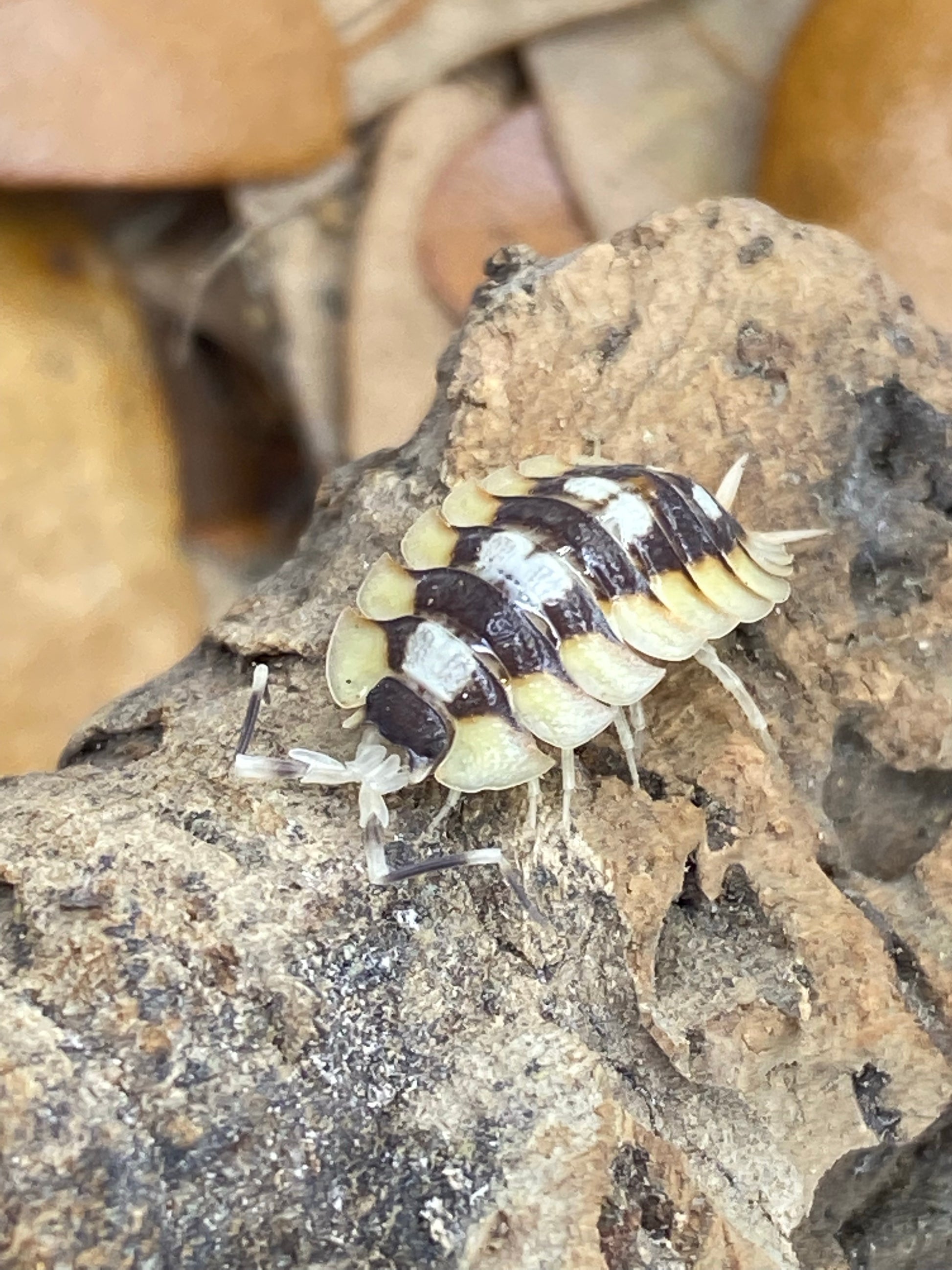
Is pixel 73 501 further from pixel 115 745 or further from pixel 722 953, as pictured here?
pixel 722 953

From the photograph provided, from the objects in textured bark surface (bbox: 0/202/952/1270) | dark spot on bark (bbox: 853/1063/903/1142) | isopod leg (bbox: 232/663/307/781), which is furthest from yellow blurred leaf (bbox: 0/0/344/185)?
dark spot on bark (bbox: 853/1063/903/1142)

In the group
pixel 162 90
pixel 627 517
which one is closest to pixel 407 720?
pixel 627 517

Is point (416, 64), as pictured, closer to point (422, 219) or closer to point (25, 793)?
point (422, 219)

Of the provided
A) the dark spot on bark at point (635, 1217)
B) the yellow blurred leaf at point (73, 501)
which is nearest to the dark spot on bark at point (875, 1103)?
the dark spot on bark at point (635, 1217)

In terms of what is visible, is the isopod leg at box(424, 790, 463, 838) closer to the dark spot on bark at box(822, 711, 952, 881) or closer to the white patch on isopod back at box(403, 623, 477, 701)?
the white patch on isopod back at box(403, 623, 477, 701)

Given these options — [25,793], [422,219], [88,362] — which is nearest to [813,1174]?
[25,793]

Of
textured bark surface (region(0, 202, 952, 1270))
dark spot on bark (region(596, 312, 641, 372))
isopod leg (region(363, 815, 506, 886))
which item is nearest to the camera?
textured bark surface (region(0, 202, 952, 1270))
